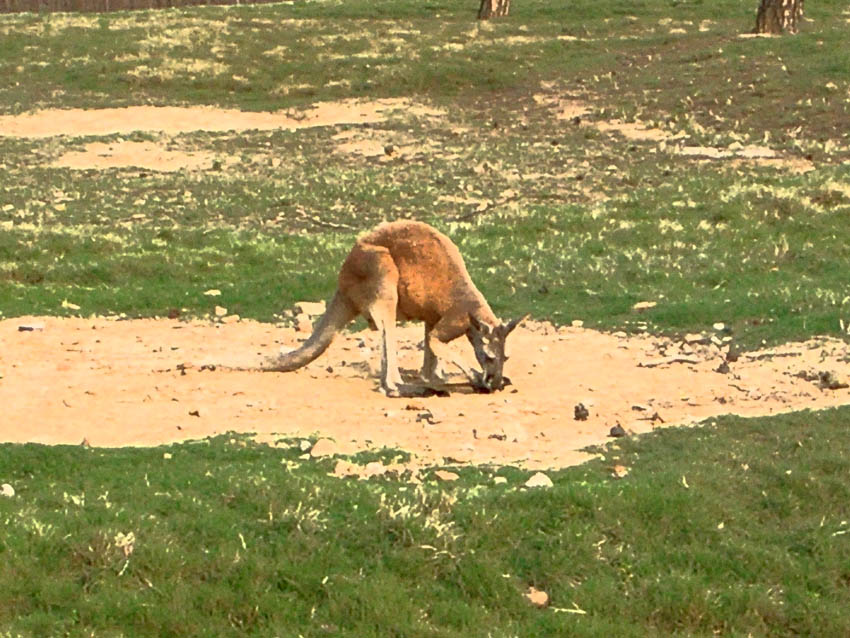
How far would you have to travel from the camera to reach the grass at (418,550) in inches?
202

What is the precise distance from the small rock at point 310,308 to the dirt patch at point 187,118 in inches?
333

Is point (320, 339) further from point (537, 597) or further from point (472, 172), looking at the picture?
point (472, 172)

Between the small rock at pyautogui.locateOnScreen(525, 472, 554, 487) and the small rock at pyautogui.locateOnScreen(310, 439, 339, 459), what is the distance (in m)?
0.96

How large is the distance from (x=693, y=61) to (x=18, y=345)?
1340 cm

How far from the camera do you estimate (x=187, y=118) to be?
19.5 m

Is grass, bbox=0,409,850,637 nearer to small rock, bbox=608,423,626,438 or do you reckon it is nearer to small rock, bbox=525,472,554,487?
small rock, bbox=525,472,554,487

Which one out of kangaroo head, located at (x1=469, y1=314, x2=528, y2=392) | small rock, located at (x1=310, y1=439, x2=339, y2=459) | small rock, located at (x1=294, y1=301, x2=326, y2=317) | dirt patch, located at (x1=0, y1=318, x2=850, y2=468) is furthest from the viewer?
small rock, located at (x1=294, y1=301, x2=326, y2=317)

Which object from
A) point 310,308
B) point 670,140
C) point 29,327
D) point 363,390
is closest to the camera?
point 363,390

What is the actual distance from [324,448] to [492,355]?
1.57 metres

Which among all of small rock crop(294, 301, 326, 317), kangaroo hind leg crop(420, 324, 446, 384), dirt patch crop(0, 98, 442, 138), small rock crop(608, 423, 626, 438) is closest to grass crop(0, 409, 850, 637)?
small rock crop(608, 423, 626, 438)

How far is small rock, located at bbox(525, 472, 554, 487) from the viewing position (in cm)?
599

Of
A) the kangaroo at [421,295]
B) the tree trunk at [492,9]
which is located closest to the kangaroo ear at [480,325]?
the kangaroo at [421,295]

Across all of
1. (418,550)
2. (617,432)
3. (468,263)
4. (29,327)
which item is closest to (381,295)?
(617,432)

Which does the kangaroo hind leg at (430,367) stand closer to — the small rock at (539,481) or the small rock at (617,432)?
the small rock at (617,432)
